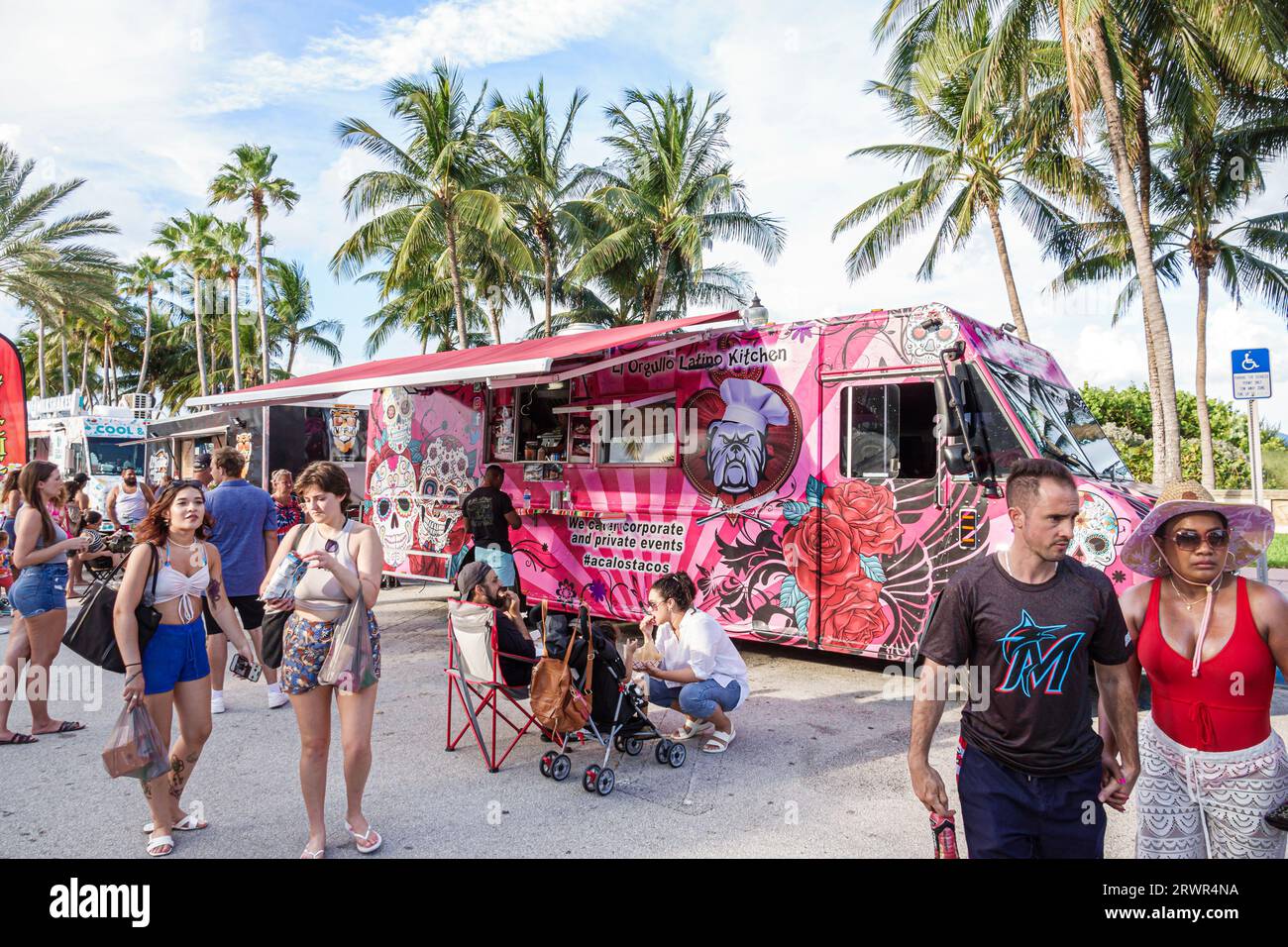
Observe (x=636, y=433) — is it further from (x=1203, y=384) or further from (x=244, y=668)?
(x=1203, y=384)

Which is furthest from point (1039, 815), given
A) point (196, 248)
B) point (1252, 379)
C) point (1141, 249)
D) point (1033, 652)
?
point (196, 248)

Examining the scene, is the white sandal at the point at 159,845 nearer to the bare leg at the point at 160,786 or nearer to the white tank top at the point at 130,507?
the bare leg at the point at 160,786

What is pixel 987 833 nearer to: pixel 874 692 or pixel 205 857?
pixel 205 857

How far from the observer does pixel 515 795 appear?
442 centimetres

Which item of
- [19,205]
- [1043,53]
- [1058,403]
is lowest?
[1058,403]

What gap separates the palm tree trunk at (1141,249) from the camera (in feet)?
41.6

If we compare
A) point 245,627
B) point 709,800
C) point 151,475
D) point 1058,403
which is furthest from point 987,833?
point 151,475

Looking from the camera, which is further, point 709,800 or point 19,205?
point 19,205

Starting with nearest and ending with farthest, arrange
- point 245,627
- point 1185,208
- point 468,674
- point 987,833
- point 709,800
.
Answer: point 987,833
point 709,800
point 468,674
point 245,627
point 1185,208

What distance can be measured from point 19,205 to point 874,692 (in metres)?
20.3

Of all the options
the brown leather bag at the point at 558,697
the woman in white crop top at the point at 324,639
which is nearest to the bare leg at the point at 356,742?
the woman in white crop top at the point at 324,639

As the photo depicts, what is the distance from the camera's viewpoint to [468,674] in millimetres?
5020

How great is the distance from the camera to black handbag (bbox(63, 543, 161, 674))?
3.68 metres
